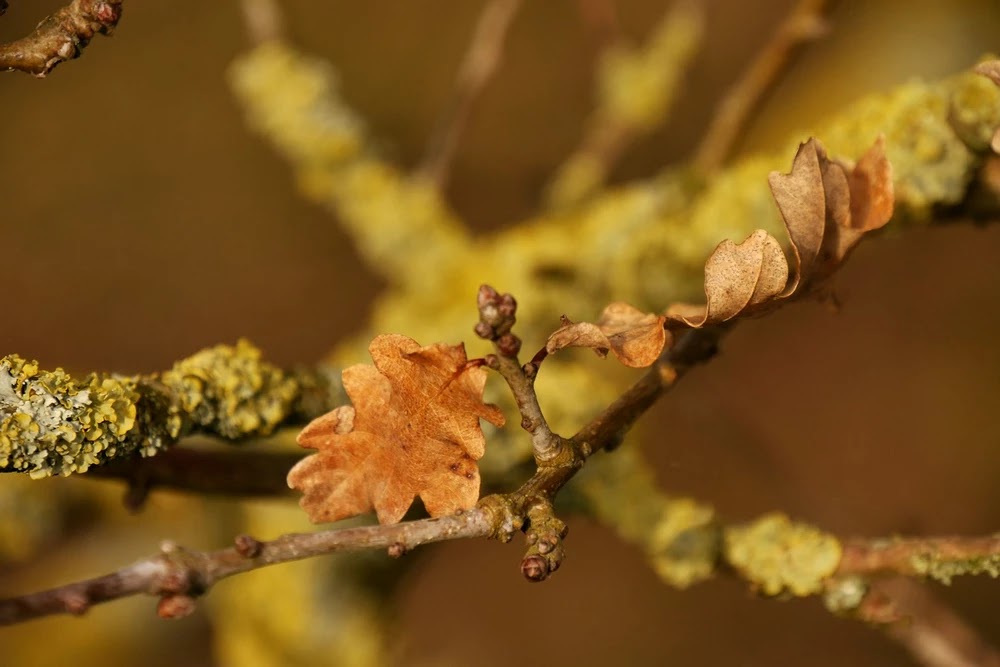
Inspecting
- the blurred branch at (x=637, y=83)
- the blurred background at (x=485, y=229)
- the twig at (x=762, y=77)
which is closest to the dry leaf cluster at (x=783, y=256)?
the twig at (x=762, y=77)

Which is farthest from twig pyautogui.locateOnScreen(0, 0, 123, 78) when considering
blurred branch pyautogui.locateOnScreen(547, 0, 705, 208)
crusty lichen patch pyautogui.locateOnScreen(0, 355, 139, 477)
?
blurred branch pyautogui.locateOnScreen(547, 0, 705, 208)

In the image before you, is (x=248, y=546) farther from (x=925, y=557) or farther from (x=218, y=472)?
(x=925, y=557)

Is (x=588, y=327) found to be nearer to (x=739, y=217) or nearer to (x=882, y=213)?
(x=882, y=213)

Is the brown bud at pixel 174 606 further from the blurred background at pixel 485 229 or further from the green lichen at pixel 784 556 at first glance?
the blurred background at pixel 485 229

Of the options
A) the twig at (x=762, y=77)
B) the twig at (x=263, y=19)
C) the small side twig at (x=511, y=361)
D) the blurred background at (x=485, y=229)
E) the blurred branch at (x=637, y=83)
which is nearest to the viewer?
the small side twig at (x=511, y=361)

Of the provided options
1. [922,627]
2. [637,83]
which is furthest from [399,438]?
[637,83]

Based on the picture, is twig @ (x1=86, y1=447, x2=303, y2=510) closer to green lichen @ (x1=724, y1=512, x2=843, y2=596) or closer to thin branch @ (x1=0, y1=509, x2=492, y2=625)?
thin branch @ (x1=0, y1=509, x2=492, y2=625)
